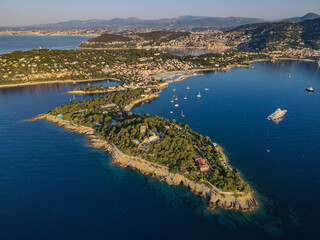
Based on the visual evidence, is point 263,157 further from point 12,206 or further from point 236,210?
point 12,206

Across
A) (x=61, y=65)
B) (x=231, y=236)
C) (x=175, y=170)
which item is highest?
(x=61, y=65)

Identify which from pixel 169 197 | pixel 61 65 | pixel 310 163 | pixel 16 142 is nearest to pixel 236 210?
pixel 169 197

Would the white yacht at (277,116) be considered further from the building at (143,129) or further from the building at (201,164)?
the building at (143,129)

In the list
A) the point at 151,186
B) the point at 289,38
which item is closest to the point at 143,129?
the point at 151,186

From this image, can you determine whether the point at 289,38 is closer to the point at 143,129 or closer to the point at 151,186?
the point at 143,129

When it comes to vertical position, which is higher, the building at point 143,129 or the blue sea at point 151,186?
the building at point 143,129

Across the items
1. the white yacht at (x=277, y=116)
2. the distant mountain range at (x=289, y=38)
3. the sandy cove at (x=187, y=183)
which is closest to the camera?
the sandy cove at (x=187, y=183)

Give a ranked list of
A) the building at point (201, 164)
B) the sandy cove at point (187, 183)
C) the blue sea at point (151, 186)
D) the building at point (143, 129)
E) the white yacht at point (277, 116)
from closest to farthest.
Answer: the blue sea at point (151, 186)
the sandy cove at point (187, 183)
the building at point (201, 164)
the building at point (143, 129)
the white yacht at point (277, 116)

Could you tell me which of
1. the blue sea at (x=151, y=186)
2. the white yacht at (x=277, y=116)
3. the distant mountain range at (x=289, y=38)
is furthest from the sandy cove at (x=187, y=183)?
the distant mountain range at (x=289, y=38)
